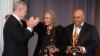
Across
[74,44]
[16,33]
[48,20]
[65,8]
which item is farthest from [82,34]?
[65,8]

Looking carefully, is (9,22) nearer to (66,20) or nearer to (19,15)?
(19,15)

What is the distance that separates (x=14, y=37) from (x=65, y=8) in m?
2.18

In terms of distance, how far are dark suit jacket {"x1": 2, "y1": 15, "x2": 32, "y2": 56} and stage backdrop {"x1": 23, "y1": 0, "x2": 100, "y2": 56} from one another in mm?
1657

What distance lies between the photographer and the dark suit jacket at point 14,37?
3070mm

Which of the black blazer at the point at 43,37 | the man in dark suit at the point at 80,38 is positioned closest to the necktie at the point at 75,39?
the man in dark suit at the point at 80,38

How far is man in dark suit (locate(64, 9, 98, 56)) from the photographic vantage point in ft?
12.5

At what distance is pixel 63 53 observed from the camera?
398cm

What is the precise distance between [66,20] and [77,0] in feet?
1.25

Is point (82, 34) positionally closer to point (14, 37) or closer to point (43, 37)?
point (43, 37)

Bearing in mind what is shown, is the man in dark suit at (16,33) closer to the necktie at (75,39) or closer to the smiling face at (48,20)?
the smiling face at (48,20)

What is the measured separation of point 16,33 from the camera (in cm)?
307

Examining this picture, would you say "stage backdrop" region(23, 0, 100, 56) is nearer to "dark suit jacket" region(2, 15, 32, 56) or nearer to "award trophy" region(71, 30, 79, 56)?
"award trophy" region(71, 30, 79, 56)

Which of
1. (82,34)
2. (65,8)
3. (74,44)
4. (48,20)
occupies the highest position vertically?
(65,8)

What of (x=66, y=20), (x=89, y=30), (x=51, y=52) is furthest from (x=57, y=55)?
(x=66, y=20)
